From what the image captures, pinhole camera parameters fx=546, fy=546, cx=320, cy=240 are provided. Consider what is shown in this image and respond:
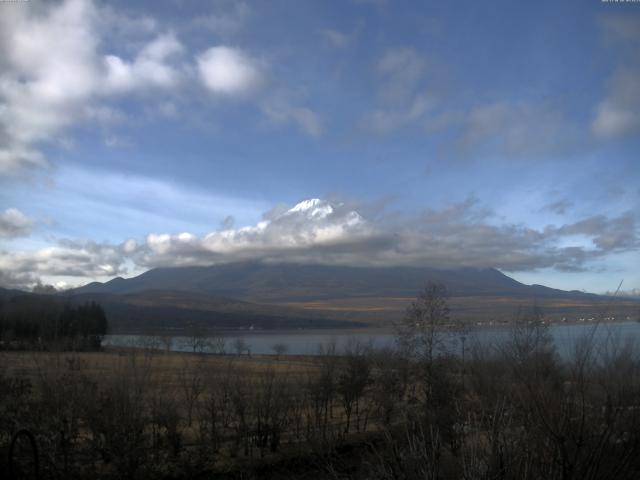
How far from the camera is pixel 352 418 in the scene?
3003 centimetres

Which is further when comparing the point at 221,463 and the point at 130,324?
the point at 130,324

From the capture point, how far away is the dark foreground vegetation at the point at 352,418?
555cm

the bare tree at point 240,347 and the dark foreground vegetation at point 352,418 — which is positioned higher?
the dark foreground vegetation at point 352,418

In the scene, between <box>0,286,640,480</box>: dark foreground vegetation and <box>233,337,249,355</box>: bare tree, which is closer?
<box>0,286,640,480</box>: dark foreground vegetation

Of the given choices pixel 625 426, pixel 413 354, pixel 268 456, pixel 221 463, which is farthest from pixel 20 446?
pixel 413 354

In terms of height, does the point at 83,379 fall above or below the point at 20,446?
above

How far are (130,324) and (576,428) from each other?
8968cm

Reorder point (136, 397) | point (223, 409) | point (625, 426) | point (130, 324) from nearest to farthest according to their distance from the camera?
point (625, 426) < point (136, 397) < point (223, 409) < point (130, 324)

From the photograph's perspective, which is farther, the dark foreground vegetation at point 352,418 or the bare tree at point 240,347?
the bare tree at point 240,347

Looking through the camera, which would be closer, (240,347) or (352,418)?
(352,418)

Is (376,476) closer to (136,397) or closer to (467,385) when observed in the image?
(136,397)

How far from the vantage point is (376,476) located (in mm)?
6656

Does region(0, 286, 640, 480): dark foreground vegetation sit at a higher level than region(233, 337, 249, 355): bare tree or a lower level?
higher

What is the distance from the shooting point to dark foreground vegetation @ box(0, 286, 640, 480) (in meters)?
5.55
